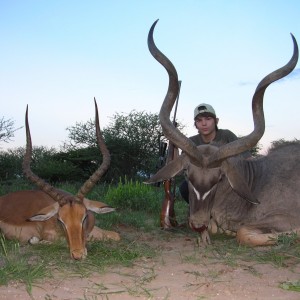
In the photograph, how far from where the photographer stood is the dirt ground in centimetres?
296

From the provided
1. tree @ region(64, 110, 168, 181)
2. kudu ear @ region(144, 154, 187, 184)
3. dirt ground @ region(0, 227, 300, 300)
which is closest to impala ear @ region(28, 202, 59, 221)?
kudu ear @ region(144, 154, 187, 184)

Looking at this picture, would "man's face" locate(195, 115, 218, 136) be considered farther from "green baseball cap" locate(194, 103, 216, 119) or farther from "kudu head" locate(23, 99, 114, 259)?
"kudu head" locate(23, 99, 114, 259)

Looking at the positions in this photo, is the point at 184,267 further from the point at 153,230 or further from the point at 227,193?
the point at 153,230

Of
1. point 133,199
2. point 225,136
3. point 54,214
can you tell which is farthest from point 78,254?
point 133,199

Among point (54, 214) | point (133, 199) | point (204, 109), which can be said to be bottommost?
point (133, 199)

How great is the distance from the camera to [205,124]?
6.38m

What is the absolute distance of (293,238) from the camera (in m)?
4.41

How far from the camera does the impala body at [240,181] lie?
15.2ft

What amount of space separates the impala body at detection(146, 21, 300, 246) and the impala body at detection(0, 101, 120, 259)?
701mm

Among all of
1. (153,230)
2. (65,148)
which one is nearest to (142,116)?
(65,148)

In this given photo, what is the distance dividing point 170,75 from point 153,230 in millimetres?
2083

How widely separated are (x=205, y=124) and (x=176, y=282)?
341 centimetres

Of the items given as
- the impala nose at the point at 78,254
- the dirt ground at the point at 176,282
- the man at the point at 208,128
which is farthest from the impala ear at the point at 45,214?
the man at the point at 208,128

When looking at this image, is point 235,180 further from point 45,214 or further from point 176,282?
point 45,214
